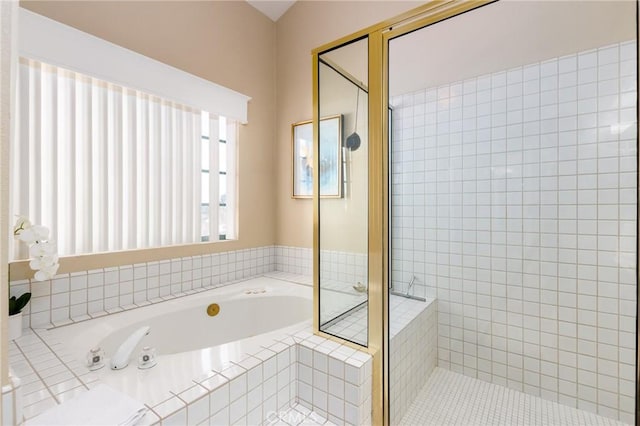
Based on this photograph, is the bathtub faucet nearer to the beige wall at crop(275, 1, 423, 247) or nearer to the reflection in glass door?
the reflection in glass door

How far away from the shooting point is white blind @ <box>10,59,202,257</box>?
1.49 metres

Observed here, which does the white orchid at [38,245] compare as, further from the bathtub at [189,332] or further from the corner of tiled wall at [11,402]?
the corner of tiled wall at [11,402]

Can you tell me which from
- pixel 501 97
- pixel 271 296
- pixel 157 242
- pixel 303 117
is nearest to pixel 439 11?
pixel 501 97

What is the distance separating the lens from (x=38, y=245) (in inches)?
50.1

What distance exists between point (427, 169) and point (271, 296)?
1.46m

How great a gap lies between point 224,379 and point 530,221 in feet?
6.38

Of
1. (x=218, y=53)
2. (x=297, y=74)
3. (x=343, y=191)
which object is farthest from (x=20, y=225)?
(x=297, y=74)

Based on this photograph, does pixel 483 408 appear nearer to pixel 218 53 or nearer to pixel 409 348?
pixel 409 348

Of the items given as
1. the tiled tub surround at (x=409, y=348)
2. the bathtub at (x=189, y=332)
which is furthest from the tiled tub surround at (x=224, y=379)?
the tiled tub surround at (x=409, y=348)

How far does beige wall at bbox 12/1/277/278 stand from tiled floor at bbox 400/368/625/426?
5.66 feet

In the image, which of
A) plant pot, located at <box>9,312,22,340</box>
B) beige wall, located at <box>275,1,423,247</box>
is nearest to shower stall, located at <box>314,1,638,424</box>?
beige wall, located at <box>275,1,423,247</box>

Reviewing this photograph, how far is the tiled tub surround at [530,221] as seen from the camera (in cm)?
155

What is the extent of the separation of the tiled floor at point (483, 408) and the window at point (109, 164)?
185 cm

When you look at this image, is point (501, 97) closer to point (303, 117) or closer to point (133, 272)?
point (303, 117)
